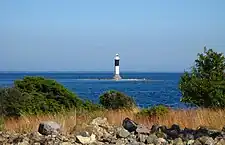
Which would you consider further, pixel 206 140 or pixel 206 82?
pixel 206 82

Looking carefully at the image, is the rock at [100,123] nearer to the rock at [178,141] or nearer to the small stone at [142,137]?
the small stone at [142,137]

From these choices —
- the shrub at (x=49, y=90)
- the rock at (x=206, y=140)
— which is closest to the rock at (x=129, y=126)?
the rock at (x=206, y=140)

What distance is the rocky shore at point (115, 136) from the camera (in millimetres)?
10289

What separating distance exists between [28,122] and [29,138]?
2253mm

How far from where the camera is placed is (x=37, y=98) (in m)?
25.5

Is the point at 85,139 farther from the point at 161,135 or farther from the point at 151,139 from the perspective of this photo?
the point at 161,135

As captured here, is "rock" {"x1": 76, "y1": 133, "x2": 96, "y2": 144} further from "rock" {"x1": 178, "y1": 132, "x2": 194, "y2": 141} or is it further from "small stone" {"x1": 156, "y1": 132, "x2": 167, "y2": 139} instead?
"rock" {"x1": 178, "y1": 132, "x2": 194, "y2": 141}

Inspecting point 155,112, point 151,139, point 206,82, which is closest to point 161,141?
point 151,139

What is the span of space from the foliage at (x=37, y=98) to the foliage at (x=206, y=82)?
554 centimetres

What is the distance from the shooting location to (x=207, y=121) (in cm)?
1296

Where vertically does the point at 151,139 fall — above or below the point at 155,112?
above

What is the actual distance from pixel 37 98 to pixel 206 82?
8216mm

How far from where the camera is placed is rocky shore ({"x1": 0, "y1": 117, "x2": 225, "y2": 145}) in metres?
10.3

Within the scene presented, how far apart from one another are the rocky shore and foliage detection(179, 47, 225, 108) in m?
10.8
